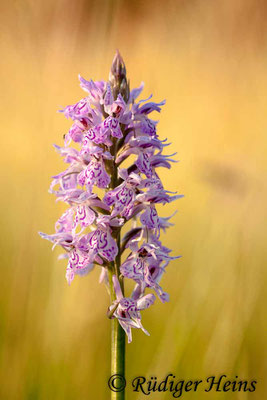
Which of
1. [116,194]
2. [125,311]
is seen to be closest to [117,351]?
[125,311]

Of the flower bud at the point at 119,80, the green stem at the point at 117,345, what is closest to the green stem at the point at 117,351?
the green stem at the point at 117,345

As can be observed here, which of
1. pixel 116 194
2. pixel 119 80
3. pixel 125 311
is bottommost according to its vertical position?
pixel 125 311

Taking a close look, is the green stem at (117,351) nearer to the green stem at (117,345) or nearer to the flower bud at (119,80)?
the green stem at (117,345)

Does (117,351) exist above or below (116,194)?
below

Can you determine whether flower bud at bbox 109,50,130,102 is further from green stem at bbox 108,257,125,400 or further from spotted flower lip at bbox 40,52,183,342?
green stem at bbox 108,257,125,400

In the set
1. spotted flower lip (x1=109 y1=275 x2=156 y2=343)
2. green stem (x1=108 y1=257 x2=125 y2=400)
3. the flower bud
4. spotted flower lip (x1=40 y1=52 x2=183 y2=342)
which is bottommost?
green stem (x1=108 y1=257 x2=125 y2=400)

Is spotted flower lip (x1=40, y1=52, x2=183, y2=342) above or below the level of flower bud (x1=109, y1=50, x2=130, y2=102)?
below

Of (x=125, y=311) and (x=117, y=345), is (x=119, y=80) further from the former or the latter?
(x=117, y=345)

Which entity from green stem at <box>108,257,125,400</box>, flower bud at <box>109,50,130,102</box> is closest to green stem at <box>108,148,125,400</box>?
green stem at <box>108,257,125,400</box>

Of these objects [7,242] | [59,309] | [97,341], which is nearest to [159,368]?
[97,341]

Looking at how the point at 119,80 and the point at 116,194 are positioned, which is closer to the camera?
the point at 116,194
